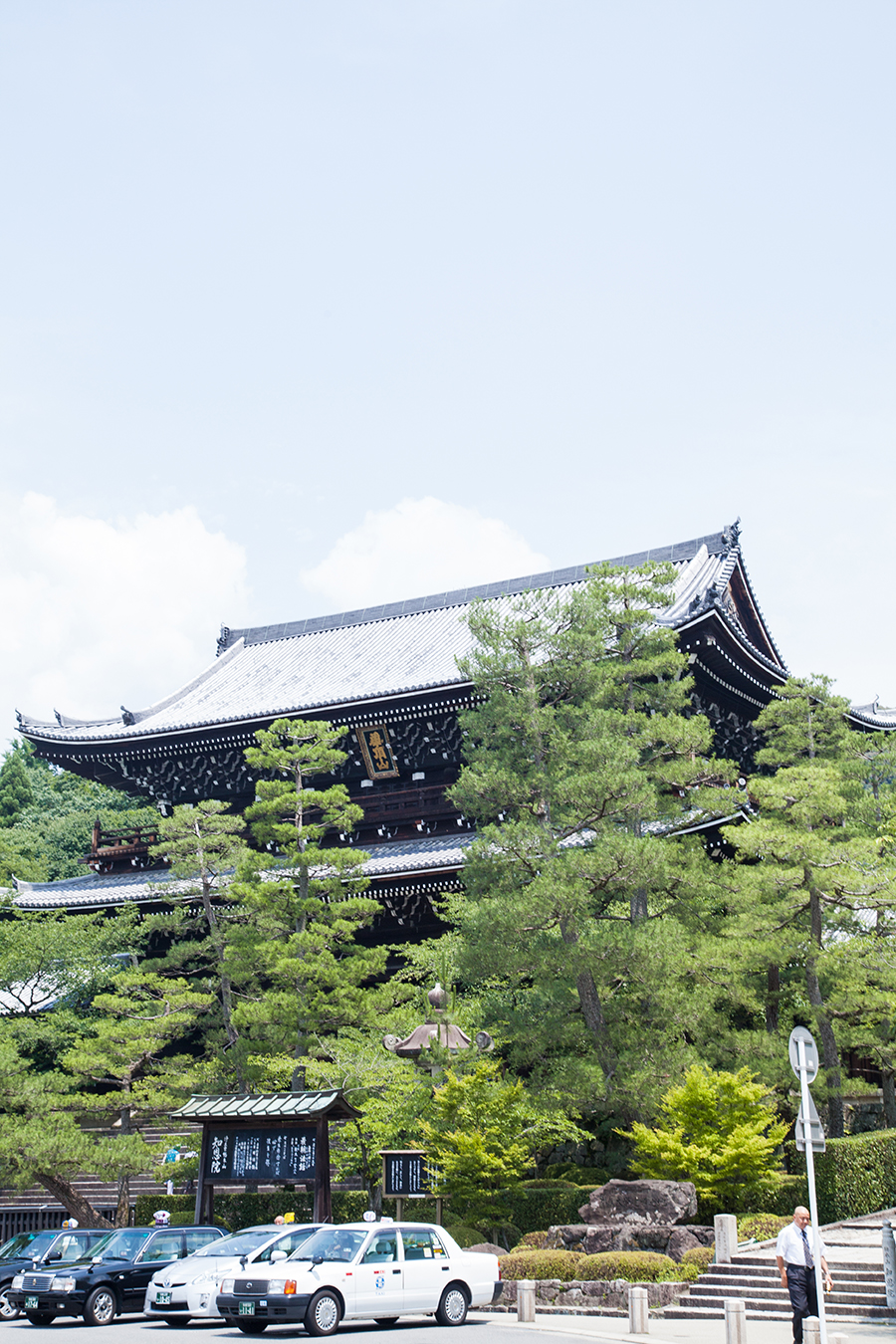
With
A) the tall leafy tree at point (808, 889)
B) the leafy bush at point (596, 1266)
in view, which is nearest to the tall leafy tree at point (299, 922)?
the leafy bush at point (596, 1266)

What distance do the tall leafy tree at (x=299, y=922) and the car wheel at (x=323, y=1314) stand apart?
7697mm

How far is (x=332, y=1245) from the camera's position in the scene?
15984 millimetres

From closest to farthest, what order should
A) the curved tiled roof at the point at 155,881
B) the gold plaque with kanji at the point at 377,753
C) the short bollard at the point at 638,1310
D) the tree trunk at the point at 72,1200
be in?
the short bollard at the point at 638,1310, the tree trunk at the point at 72,1200, the curved tiled roof at the point at 155,881, the gold plaque with kanji at the point at 377,753

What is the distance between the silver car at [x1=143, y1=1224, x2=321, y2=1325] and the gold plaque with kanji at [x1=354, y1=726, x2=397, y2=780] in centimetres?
1688

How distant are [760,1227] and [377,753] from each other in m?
17.6

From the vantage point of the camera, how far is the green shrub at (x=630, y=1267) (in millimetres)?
17891

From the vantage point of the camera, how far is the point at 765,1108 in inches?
781

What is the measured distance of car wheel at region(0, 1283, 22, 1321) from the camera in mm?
18723

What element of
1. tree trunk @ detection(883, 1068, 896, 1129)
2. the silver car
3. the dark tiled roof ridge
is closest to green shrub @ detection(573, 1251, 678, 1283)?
the silver car

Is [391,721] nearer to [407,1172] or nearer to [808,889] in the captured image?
[808,889]

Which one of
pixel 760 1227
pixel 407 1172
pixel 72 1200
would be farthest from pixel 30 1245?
pixel 760 1227

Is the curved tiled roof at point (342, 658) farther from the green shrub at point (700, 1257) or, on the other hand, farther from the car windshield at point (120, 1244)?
the green shrub at point (700, 1257)

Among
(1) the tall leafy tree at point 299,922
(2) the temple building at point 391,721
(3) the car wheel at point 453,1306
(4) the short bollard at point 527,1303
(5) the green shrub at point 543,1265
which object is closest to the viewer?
(3) the car wheel at point 453,1306

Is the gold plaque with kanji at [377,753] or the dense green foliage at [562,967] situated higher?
the gold plaque with kanji at [377,753]
